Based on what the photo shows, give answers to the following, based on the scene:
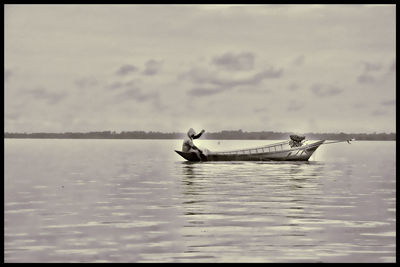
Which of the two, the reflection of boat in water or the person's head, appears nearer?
the person's head

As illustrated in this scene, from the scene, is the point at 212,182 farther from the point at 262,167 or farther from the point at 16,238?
the point at 16,238

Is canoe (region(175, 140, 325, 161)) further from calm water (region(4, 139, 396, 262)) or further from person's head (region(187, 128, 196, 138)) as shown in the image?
calm water (region(4, 139, 396, 262))

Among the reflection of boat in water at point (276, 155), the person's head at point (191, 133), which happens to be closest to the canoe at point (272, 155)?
the reflection of boat in water at point (276, 155)

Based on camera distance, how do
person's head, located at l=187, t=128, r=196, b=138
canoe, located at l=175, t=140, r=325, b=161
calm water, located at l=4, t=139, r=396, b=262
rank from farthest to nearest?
canoe, located at l=175, t=140, r=325, b=161, person's head, located at l=187, t=128, r=196, b=138, calm water, located at l=4, t=139, r=396, b=262

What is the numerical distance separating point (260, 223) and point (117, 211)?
627 centimetres

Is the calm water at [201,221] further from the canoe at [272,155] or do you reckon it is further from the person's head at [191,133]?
the canoe at [272,155]

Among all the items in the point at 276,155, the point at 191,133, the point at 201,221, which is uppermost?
the point at 191,133

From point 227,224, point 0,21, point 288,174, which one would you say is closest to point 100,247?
point 227,224

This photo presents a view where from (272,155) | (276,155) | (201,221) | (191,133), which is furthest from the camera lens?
(272,155)

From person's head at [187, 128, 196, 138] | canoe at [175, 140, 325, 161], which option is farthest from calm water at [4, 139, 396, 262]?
canoe at [175, 140, 325, 161]

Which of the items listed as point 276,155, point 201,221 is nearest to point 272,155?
point 276,155

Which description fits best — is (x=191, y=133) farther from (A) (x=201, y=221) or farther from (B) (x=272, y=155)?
(A) (x=201, y=221)

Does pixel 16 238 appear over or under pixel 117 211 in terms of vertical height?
under

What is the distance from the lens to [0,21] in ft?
89.1
